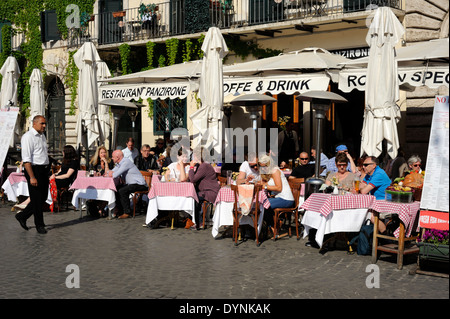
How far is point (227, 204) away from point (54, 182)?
4.82 m

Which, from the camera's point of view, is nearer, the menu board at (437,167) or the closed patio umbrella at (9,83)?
the menu board at (437,167)

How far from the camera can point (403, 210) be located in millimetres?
7617

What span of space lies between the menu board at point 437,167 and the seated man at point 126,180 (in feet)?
20.5

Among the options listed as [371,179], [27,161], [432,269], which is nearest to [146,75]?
[27,161]

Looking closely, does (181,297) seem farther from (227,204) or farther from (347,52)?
(347,52)

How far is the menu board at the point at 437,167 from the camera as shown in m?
6.89

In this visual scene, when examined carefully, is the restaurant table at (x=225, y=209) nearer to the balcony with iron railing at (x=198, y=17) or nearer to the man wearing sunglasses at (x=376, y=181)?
the man wearing sunglasses at (x=376, y=181)

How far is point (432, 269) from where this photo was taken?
738 centimetres

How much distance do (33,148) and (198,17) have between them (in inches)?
444

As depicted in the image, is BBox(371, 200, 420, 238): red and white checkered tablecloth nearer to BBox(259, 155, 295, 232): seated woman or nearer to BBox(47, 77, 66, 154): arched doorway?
BBox(259, 155, 295, 232): seated woman

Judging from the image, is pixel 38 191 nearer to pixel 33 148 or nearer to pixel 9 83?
pixel 33 148

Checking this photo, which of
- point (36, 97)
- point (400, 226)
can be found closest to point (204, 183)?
point (400, 226)

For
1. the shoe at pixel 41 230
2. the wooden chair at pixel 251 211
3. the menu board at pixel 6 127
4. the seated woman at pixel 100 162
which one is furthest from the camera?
the seated woman at pixel 100 162

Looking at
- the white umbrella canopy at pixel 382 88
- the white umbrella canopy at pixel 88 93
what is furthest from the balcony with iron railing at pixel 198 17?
the white umbrella canopy at pixel 382 88
